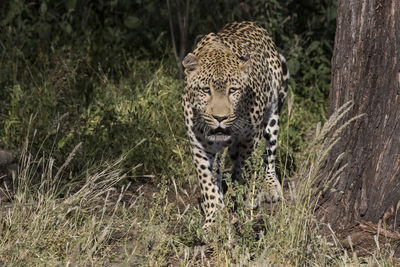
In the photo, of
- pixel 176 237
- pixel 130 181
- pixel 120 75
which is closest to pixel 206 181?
pixel 176 237

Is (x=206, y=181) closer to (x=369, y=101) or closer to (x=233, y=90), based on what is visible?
(x=233, y=90)

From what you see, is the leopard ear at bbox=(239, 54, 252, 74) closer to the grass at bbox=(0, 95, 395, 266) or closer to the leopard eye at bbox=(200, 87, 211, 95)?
the leopard eye at bbox=(200, 87, 211, 95)

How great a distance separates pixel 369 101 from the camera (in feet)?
15.5

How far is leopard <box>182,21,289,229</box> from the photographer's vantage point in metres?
5.21

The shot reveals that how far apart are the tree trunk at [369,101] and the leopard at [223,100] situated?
0.56 m

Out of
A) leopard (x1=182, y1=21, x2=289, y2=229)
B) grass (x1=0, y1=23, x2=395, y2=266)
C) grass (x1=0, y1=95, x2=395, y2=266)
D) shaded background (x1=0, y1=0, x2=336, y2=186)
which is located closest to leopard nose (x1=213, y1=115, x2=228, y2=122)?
leopard (x1=182, y1=21, x2=289, y2=229)

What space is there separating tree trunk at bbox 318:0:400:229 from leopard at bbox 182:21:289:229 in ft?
1.84

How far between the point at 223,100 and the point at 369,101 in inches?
40.2

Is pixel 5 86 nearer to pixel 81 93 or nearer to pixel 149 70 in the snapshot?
pixel 81 93

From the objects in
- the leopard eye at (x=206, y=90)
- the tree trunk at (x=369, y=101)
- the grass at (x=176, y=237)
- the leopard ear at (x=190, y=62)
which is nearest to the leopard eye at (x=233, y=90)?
the leopard eye at (x=206, y=90)

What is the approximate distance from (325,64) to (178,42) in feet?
6.43

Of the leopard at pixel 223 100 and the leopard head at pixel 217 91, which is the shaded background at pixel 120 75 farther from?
the leopard head at pixel 217 91

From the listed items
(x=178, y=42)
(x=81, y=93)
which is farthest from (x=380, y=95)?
(x=178, y=42)

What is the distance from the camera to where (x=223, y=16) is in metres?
9.58
